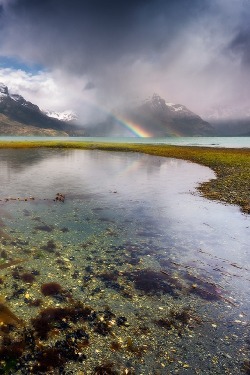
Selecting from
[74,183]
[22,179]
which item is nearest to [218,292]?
[74,183]

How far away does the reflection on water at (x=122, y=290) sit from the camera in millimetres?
10625

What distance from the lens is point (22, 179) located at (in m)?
48.3

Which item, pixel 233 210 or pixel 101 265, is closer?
pixel 101 265

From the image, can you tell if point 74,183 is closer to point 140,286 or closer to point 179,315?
point 140,286

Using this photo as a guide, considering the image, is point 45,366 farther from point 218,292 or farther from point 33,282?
point 218,292

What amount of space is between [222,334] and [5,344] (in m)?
9.05

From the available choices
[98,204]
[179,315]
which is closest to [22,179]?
[98,204]

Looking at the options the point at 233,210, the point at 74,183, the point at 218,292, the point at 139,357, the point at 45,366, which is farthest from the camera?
the point at 74,183

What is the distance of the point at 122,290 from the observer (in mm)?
15180

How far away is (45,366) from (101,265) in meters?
8.12

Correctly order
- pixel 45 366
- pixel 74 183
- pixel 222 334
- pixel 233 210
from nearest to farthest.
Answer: pixel 45 366 < pixel 222 334 < pixel 233 210 < pixel 74 183

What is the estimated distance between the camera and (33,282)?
15.5 meters

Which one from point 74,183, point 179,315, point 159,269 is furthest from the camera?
point 74,183

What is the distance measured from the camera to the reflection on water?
34.9ft
